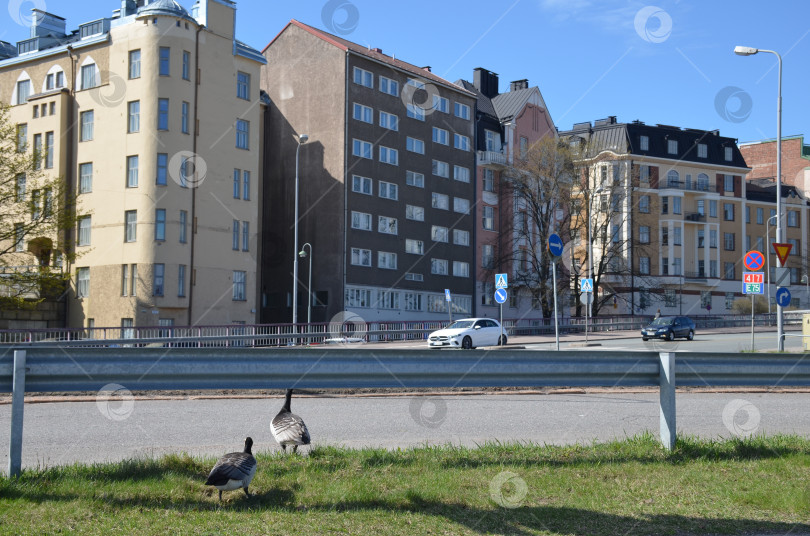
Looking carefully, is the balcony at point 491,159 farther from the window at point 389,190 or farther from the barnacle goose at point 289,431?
the barnacle goose at point 289,431

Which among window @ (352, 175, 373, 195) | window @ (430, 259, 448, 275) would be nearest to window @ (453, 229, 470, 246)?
window @ (430, 259, 448, 275)

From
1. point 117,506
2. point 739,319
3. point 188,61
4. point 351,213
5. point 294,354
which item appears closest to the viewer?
point 117,506

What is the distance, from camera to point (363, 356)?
7.03 meters

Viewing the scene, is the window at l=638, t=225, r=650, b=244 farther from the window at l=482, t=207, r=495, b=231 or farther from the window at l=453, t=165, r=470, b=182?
the window at l=453, t=165, r=470, b=182

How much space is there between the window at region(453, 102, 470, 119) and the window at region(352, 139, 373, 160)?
11.5 metres

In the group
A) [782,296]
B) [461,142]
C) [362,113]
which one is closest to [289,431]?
[782,296]

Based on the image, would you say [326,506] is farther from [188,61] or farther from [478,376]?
[188,61]

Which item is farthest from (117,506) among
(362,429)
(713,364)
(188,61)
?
(188,61)

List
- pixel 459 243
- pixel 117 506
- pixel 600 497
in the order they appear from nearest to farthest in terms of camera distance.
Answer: pixel 117 506
pixel 600 497
pixel 459 243

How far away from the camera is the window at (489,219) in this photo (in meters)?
68.8

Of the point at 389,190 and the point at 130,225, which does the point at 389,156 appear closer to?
the point at 389,190

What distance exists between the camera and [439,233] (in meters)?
63.7

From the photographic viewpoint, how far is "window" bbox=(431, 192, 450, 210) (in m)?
63.5

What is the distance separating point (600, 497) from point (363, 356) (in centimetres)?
231
